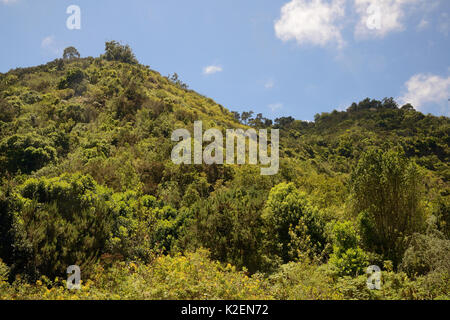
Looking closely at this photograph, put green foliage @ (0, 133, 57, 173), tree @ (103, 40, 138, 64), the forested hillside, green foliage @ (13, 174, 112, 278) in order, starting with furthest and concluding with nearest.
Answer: tree @ (103, 40, 138, 64) → green foliage @ (0, 133, 57, 173) → green foliage @ (13, 174, 112, 278) → the forested hillside

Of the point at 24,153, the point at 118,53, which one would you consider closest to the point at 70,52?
the point at 118,53

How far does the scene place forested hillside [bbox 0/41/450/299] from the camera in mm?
9688

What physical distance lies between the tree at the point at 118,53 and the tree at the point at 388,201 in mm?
73529

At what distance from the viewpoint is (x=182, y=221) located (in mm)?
20031

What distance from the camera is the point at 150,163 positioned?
30141 millimetres

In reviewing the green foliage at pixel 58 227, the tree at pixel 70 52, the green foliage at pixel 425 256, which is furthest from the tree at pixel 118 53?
the green foliage at pixel 425 256

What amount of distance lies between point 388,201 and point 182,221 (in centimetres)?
1460

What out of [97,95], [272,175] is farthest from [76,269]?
[97,95]

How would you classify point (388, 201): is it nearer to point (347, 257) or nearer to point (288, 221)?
point (288, 221)

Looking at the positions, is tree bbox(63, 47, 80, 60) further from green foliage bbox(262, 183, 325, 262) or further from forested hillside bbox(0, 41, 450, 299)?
green foliage bbox(262, 183, 325, 262)

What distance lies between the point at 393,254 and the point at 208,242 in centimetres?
1216

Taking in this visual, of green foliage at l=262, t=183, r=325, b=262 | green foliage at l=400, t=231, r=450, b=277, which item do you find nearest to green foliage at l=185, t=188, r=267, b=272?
green foliage at l=262, t=183, r=325, b=262

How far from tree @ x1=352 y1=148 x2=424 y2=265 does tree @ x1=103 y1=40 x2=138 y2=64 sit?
7353 centimetres
